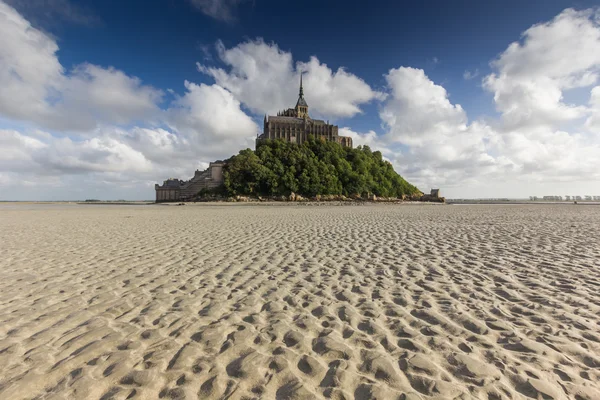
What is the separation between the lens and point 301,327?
13.8 ft

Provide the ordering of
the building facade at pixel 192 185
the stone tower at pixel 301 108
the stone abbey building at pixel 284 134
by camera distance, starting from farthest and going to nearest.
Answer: the stone tower at pixel 301 108
the stone abbey building at pixel 284 134
the building facade at pixel 192 185

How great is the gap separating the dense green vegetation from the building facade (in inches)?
138

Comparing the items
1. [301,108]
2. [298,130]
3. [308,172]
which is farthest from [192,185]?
[301,108]

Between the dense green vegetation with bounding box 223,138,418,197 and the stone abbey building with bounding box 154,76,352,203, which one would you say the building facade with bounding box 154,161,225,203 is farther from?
the dense green vegetation with bounding box 223,138,418,197

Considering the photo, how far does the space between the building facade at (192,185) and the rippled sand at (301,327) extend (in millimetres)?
70022

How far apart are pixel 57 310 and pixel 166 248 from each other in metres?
5.22

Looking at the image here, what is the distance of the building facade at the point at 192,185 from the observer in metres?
76.6

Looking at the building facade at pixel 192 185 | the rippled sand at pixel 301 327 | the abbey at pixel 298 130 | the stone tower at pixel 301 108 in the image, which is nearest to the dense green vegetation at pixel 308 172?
the building facade at pixel 192 185

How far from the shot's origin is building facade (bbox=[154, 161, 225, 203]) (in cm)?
7662

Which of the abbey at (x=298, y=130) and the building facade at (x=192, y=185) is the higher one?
the abbey at (x=298, y=130)

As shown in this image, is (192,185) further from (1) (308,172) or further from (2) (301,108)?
(2) (301,108)

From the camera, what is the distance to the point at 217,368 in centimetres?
322

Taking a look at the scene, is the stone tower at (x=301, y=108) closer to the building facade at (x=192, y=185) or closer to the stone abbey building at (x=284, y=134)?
the stone abbey building at (x=284, y=134)

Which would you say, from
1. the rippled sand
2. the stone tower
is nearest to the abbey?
the stone tower
